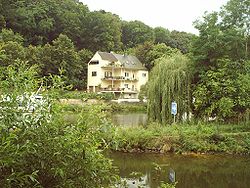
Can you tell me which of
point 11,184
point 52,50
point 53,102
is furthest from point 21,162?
point 52,50

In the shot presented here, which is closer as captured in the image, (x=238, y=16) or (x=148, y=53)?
(x=238, y=16)

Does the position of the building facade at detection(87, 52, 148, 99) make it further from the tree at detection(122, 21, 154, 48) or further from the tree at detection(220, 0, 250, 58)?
the tree at detection(220, 0, 250, 58)

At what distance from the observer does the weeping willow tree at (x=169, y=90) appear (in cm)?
1861

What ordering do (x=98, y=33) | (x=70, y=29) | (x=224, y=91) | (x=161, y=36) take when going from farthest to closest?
(x=161, y=36) → (x=98, y=33) → (x=70, y=29) → (x=224, y=91)

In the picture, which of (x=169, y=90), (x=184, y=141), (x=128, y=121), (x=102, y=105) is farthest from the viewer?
(x=128, y=121)

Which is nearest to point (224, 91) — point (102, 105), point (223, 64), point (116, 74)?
point (223, 64)

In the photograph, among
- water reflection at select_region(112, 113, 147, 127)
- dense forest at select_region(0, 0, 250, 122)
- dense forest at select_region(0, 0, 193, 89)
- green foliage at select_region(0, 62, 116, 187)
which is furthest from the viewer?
dense forest at select_region(0, 0, 193, 89)

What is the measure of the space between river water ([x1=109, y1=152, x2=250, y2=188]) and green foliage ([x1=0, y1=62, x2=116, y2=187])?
6417 mm

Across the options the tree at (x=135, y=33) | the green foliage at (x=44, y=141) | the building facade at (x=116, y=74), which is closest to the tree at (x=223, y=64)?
the green foliage at (x=44, y=141)

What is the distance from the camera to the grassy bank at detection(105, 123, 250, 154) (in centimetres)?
1534

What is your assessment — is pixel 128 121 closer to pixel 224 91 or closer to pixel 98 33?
pixel 224 91

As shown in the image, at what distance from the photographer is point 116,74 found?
52125 mm

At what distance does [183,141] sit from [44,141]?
12.8 metres

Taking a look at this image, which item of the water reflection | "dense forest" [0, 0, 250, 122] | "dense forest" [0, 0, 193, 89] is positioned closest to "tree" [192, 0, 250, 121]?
"dense forest" [0, 0, 250, 122]
